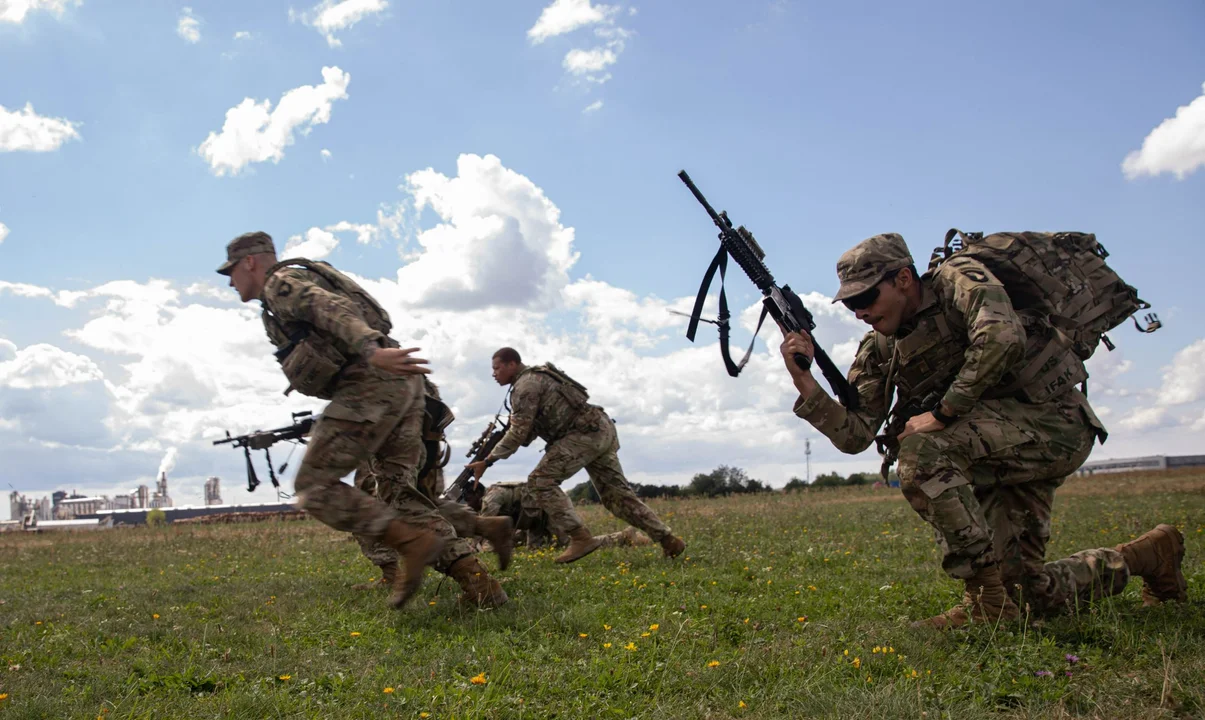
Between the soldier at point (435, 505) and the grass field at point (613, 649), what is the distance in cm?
47

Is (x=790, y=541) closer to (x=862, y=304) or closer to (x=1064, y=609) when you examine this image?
(x=1064, y=609)

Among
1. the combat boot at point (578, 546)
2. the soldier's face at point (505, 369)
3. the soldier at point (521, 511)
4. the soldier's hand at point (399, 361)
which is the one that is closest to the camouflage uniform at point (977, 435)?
the soldier's hand at point (399, 361)

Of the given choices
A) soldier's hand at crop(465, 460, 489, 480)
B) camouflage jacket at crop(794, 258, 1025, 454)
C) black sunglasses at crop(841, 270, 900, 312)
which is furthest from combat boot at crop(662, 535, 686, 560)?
black sunglasses at crop(841, 270, 900, 312)

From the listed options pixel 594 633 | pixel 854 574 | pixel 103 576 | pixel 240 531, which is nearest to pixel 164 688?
pixel 594 633

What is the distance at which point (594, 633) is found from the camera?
5121 millimetres

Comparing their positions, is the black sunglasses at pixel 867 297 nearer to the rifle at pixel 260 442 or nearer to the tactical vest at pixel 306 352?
the tactical vest at pixel 306 352

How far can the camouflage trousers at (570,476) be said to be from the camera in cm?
911

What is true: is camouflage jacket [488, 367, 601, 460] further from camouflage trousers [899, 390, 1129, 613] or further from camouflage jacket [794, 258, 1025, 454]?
camouflage trousers [899, 390, 1129, 613]

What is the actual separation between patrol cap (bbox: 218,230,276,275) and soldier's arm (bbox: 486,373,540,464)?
3.70 metres

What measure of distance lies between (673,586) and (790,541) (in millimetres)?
3761

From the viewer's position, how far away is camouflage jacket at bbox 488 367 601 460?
9172 mm

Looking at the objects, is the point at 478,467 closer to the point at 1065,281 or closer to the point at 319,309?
the point at 319,309

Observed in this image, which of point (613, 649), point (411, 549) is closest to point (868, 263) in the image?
point (613, 649)

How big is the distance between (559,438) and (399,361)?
4.55 meters
